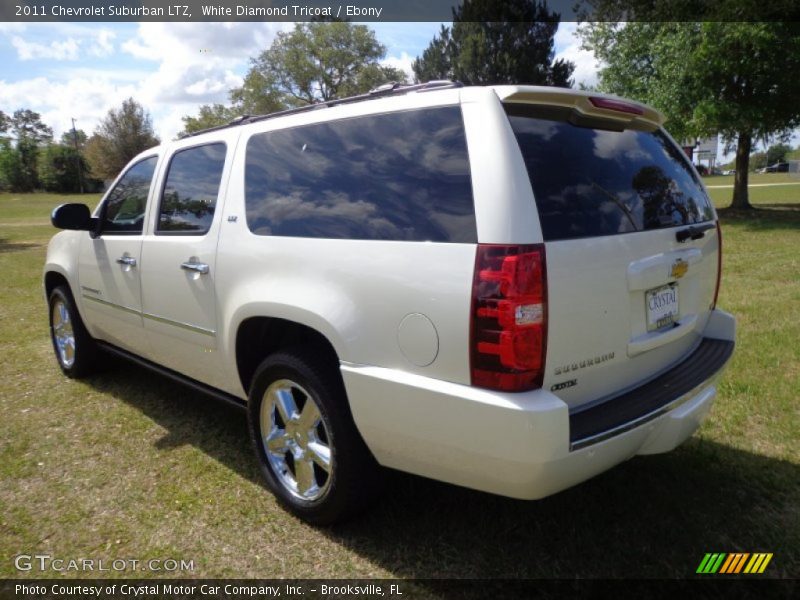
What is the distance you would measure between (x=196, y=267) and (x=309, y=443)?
3.87 ft

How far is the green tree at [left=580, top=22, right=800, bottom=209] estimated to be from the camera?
14.7 metres

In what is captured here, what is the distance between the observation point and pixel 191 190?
344 cm

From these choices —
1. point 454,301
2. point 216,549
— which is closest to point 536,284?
point 454,301

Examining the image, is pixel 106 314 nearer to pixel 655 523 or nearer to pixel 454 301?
pixel 454 301

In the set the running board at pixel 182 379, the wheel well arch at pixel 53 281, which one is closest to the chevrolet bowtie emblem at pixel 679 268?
the running board at pixel 182 379

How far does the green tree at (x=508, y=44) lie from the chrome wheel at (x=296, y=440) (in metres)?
32.2

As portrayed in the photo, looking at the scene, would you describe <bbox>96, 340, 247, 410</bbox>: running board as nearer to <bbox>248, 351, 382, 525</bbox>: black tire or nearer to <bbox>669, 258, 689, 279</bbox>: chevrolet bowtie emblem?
<bbox>248, 351, 382, 525</bbox>: black tire

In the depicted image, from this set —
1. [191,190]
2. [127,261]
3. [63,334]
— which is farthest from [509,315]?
[63,334]

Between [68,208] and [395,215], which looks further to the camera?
[68,208]

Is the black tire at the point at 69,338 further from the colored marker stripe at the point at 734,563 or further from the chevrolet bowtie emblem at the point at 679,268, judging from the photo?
the colored marker stripe at the point at 734,563

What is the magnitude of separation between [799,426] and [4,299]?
32.9ft

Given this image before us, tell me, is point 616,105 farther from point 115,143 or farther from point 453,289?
point 115,143

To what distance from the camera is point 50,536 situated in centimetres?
283

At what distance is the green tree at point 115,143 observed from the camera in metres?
65.8
